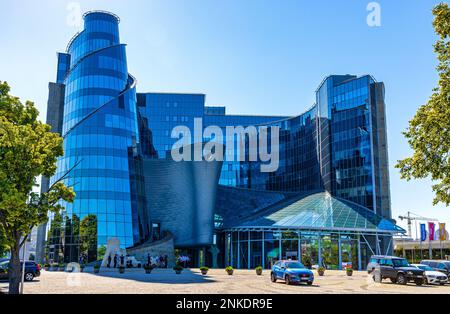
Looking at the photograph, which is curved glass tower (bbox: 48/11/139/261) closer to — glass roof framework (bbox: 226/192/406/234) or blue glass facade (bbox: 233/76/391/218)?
glass roof framework (bbox: 226/192/406/234)

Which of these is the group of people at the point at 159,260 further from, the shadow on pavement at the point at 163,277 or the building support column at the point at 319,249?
the building support column at the point at 319,249

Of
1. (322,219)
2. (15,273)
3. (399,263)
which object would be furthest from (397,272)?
(322,219)

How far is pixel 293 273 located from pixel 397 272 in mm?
7104

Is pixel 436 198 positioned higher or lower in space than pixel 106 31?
lower

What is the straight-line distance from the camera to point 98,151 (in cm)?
6334

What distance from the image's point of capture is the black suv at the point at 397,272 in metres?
28.9

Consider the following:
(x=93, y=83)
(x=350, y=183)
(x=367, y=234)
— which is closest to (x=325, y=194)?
(x=350, y=183)

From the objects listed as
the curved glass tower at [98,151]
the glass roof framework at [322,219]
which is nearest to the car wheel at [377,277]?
the glass roof framework at [322,219]

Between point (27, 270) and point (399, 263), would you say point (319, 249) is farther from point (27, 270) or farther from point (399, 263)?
point (27, 270)

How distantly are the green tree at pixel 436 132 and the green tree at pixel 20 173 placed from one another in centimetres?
1730
